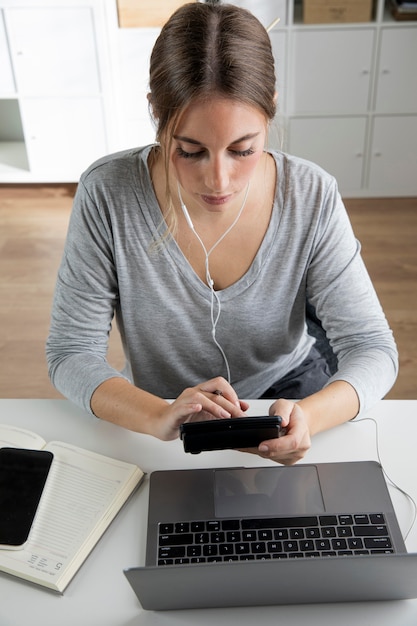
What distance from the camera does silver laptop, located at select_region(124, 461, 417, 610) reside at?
2.32 ft

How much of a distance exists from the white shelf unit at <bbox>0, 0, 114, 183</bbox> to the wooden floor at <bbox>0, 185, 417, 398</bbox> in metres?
0.19

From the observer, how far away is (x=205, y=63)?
0.95 metres

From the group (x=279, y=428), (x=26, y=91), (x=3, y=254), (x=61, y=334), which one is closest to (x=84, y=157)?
(x=26, y=91)

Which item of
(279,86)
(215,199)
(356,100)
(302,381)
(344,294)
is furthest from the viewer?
(356,100)

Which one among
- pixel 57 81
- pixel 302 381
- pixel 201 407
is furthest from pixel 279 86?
pixel 201 407

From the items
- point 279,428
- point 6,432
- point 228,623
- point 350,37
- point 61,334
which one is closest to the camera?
point 228,623

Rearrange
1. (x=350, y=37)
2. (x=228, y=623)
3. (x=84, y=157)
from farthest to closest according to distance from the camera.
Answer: (x=84, y=157), (x=350, y=37), (x=228, y=623)

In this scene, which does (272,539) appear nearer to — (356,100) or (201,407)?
(201,407)

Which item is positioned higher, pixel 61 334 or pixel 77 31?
pixel 77 31

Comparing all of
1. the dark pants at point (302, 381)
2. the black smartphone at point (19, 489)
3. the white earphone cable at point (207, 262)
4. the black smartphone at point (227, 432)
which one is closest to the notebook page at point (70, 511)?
the black smartphone at point (19, 489)

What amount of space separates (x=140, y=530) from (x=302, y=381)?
0.53 meters

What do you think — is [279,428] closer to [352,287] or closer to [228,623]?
[228,623]

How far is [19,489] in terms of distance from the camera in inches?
36.3

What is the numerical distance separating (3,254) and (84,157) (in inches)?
24.6
